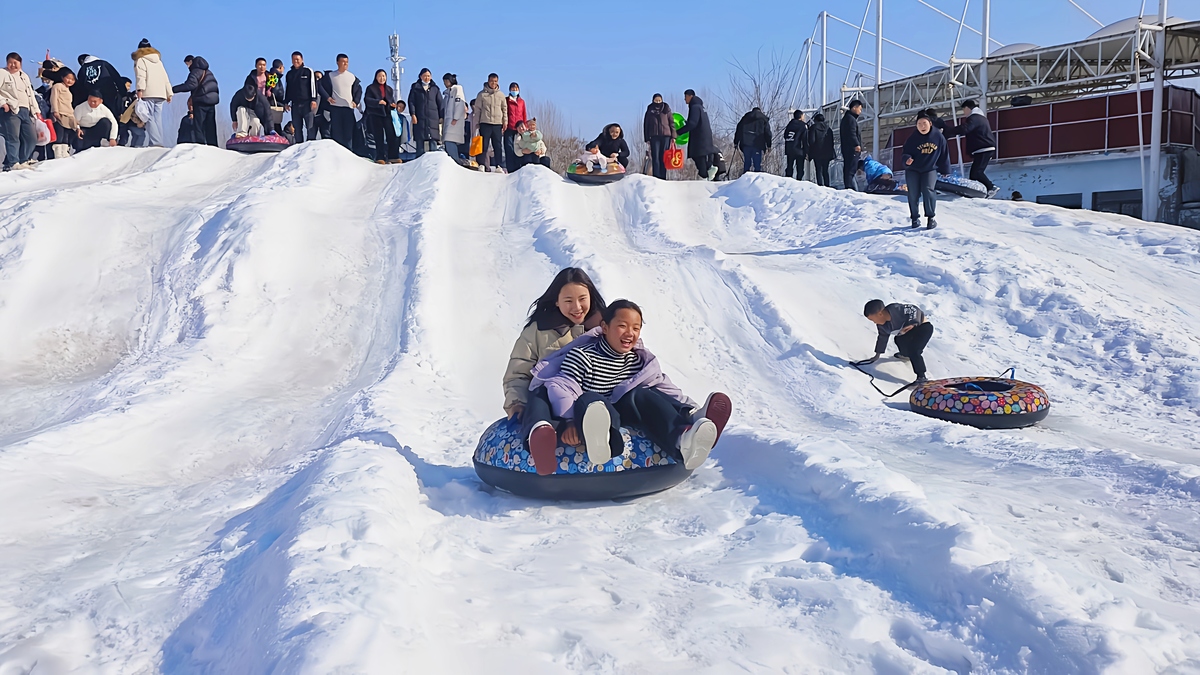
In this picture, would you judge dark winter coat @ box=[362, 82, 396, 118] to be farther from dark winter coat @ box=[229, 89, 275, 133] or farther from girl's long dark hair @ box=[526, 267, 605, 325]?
girl's long dark hair @ box=[526, 267, 605, 325]

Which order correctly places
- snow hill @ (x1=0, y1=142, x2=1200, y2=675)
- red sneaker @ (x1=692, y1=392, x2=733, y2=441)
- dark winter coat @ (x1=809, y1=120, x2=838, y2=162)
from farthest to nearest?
A: dark winter coat @ (x1=809, y1=120, x2=838, y2=162) < red sneaker @ (x1=692, y1=392, x2=733, y2=441) < snow hill @ (x1=0, y1=142, x2=1200, y2=675)

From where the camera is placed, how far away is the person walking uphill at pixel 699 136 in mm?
13680

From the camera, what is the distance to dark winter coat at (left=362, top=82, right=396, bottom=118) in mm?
13352

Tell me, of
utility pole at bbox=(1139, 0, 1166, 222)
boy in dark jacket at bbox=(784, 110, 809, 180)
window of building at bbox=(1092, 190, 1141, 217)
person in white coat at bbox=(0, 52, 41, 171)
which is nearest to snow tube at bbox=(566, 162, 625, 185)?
boy in dark jacket at bbox=(784, 110, 809, 180)

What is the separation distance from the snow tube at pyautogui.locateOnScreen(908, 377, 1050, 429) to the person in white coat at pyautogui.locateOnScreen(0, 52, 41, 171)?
36.5ft

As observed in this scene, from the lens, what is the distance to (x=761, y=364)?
7039 mm

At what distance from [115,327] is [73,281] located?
95cm

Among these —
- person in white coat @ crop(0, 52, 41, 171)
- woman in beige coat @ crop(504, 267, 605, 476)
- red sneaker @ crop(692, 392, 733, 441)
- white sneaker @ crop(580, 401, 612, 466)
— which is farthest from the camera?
person in white coat @ crop(0, 52, 41, 171)

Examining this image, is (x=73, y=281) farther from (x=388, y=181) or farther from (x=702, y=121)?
(x=702, y=121)

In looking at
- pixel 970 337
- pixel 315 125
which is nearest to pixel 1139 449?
pixel 970 337

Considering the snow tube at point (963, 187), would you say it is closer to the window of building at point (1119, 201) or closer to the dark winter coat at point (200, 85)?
the window of building at point (1119, 201)

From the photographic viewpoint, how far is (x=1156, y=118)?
50.1 feet

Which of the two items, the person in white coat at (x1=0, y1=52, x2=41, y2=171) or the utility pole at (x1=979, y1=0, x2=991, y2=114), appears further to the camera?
the utility pole at (x1=979, y1=0, x2=991, y2=114)

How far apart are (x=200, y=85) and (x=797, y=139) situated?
366 inches
